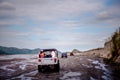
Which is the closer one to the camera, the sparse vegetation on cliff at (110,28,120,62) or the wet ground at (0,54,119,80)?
the wet ground at (0,54,119,80)

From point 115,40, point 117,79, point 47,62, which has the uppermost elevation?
point 115,40

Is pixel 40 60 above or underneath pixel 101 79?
above

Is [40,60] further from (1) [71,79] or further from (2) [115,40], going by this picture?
(2) [115,40]

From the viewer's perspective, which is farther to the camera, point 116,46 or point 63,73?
point 116,46

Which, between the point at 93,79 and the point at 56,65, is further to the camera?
the point at 56,65

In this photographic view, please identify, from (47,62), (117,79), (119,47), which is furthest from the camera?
(119,47)

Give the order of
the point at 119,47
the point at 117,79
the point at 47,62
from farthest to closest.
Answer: the point at 119,47, the point at 47,62, the point at 117,79

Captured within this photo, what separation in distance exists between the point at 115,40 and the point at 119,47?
2.67 meters

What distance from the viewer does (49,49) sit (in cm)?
2486

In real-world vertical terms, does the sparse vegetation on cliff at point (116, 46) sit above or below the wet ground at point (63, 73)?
above

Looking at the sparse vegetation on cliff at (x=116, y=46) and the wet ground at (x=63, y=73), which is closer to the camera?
the wet ground at (x=63, y=73)

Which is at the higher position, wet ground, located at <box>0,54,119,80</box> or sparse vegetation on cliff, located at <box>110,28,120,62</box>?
sparse vegetation on cliff, located at <box>110,28,120,62</box>

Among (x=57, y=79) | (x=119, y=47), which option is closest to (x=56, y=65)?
(x=57, y=79)

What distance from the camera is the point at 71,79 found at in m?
17.0
